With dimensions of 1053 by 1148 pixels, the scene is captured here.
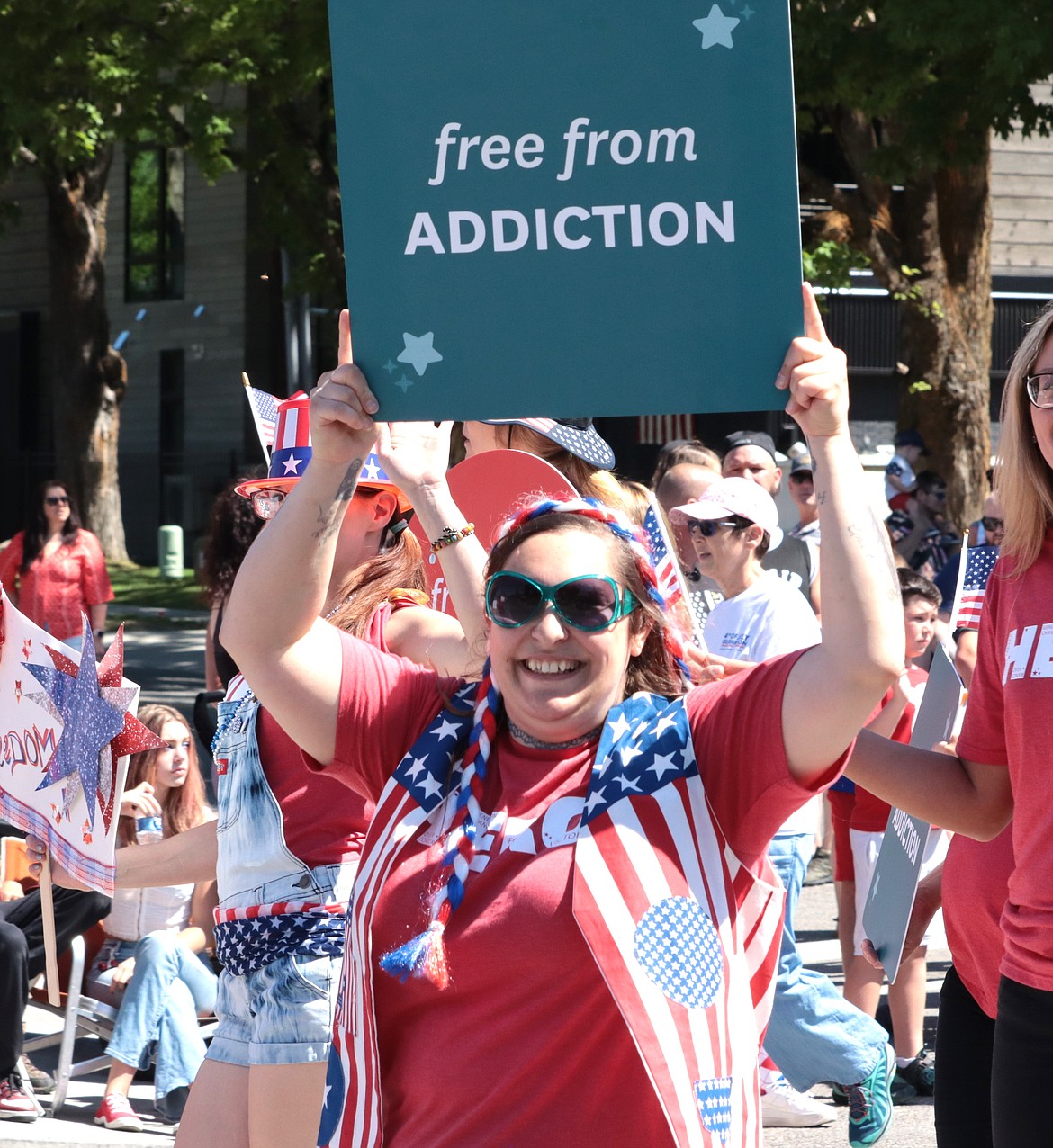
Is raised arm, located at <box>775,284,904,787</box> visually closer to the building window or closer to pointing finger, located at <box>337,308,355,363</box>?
pointing finger, located at <box>337,308,355,363</box>

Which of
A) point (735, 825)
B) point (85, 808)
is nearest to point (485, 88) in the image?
point (735, 825)

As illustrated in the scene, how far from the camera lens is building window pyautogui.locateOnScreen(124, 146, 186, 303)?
30.4m

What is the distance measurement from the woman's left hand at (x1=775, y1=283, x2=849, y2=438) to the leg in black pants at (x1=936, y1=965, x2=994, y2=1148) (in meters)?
1.28

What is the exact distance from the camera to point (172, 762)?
19.8ft

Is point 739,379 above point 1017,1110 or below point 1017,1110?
above

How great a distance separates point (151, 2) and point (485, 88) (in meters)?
13.4

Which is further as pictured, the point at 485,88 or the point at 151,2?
the point at 151,2

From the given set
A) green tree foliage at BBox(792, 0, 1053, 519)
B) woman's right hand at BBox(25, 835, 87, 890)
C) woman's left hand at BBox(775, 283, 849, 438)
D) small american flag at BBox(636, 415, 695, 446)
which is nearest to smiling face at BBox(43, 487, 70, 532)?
green tree foliage at BBox(792, 0, 1053, 519)

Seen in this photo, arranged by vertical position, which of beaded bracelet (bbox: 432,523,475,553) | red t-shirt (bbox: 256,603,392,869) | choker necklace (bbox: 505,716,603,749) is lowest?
red t-shirt (bbox: 256,603,392,869)

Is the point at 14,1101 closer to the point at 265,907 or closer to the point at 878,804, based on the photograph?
the point at 265,907

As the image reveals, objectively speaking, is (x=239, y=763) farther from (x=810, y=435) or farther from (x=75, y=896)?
(x=75, y=896)

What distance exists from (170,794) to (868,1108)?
106 inches

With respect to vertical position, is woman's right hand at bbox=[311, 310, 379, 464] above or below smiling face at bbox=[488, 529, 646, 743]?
above

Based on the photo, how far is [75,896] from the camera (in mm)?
5875
